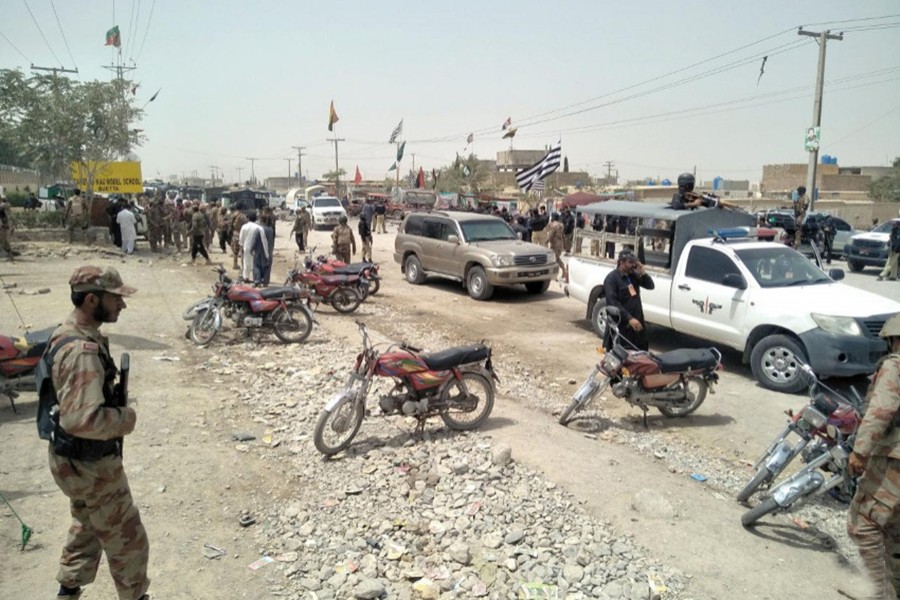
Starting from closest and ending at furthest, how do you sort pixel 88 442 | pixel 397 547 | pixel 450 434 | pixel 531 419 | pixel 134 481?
pixel 88 442, pixel 397 547, pixel 134 481, pixel 450 434, pixel 531 419

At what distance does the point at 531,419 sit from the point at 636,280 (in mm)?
2015

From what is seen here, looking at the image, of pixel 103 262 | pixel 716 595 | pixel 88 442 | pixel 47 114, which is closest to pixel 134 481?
pixel 88 442

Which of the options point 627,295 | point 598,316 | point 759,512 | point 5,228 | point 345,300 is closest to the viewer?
point 759,512

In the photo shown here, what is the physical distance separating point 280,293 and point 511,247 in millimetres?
5640

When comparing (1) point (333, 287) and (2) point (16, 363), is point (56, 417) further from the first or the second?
(1) point (333, 287)

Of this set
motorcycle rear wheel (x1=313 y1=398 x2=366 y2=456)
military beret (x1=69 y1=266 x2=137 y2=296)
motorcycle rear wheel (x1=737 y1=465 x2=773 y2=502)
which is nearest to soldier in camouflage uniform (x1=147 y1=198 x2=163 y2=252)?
motorcycle rear wheel (x1=313 y1=398 x2=366 y2=456)

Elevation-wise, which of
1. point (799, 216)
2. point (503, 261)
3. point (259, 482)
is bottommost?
point (259, 482)

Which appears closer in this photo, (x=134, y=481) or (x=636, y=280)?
(x=134, y=481)

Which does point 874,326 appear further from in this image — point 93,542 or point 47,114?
point 47,114

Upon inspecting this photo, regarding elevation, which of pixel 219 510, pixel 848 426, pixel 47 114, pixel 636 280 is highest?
pixel 47 114

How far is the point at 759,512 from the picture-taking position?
4262 millimetres

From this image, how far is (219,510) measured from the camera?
185 inches

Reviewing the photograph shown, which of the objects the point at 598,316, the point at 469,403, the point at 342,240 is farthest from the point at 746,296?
the point at 342,240

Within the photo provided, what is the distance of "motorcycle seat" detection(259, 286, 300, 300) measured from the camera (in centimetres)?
945
